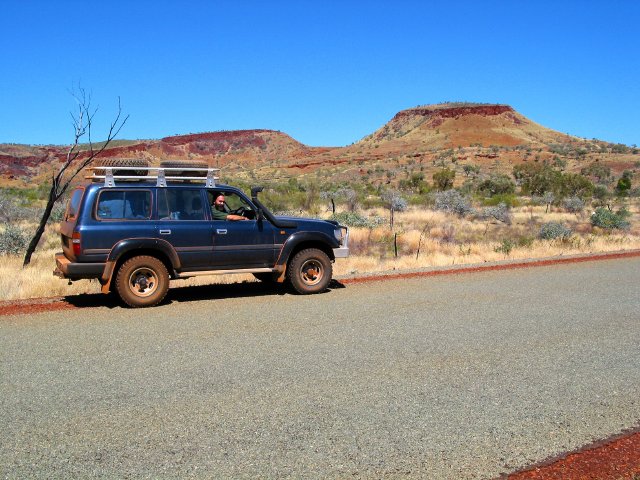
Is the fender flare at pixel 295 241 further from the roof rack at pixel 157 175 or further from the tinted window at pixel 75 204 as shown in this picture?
the tinted window at pixel 75 204

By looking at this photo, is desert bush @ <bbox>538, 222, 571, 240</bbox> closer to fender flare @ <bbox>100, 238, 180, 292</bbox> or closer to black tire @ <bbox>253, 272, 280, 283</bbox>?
black tire @ <bbox>253, 272, 280, 283</bbox>

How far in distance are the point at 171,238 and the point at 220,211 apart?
3.82 ft

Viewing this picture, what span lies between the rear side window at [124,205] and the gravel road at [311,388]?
4.72 ft

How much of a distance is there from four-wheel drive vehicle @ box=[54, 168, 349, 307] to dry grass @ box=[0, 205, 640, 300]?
1626mm

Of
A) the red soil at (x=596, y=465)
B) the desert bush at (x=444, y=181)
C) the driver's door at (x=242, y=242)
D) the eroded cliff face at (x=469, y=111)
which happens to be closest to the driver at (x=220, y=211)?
the driver's door at (x=242, y=242)

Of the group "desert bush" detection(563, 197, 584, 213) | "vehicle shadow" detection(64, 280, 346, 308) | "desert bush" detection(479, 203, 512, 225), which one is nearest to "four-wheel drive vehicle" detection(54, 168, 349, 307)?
"vehicle shadow" detection(64, 280, 346, 308)

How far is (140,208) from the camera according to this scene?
32.6 ft

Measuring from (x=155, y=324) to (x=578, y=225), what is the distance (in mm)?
23978

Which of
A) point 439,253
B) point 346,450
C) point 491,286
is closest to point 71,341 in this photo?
point 346,450

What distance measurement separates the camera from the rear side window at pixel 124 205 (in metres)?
9.62

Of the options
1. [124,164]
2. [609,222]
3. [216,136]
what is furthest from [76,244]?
[216,136]

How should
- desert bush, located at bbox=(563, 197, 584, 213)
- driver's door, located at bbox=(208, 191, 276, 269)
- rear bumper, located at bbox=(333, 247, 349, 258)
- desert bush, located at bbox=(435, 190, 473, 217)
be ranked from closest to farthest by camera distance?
driver's door, located at bbox=(208, 191, 276, 269)
rear bumper, located at bbox=(333, 247, 349, 258)
desert bush, located at bbox=(435, 190, 473, 217)
desert bush, located at bbox=(563, 197, 584, 213)

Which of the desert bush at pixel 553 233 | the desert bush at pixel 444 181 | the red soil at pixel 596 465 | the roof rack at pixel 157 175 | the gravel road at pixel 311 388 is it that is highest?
the desert bush at pixel 444 181

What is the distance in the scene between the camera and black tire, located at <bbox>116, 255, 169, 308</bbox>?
9.49m
